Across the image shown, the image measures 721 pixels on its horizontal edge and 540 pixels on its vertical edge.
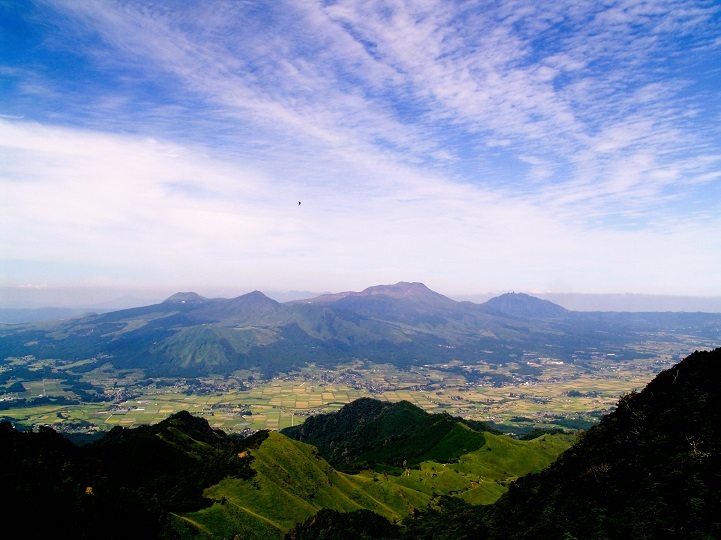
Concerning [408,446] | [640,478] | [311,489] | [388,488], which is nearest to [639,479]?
[640,478]

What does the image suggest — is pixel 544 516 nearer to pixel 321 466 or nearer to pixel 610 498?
pixel 610 498

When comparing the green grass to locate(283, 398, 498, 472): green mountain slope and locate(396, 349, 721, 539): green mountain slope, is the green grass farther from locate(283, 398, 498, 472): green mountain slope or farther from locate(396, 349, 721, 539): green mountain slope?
locate(396, 349, 721, 539): green mountain slope

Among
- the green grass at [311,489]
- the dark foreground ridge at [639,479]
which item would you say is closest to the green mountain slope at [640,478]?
the dark foreground ridge at [639,479]

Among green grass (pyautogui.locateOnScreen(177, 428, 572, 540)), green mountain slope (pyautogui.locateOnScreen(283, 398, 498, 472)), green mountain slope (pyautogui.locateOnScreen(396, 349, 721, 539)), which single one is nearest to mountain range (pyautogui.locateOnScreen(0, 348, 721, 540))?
green mountain slope (pyautogui.locateOnScreen(396, 349, 721, 539))

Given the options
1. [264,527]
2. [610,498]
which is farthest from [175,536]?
[610,498]

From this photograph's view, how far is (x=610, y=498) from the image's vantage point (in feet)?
106

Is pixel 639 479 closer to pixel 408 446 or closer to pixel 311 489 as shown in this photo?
pixel 311 489

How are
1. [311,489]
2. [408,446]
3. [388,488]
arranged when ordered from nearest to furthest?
[311,489], [388,488], [408,446]

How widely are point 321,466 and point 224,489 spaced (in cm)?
2438

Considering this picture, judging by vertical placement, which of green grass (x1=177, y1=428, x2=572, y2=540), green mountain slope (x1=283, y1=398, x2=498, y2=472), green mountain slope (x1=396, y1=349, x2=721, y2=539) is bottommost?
green mountain slope (x1=283, y1=398, x2=498, y2=472)

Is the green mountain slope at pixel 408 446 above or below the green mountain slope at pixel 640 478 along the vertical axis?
below

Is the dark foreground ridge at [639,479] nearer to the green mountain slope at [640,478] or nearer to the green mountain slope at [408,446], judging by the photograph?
the green mountain slope at [640,478]

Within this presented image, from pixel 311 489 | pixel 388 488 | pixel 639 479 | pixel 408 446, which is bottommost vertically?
pixel 408 446

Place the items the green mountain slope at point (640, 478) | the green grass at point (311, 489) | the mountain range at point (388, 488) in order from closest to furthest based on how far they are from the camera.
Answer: the green mountain slope at point (640, 478)
the mountain range at point (388, 488)
the green grass at point (311, 489)
